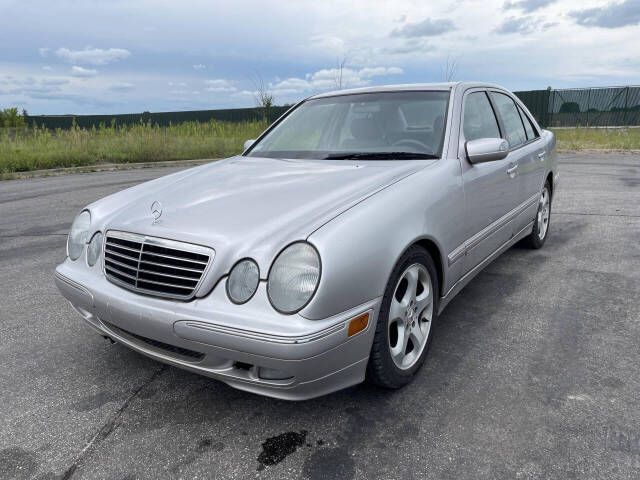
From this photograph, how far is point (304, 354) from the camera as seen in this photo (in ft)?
5.96

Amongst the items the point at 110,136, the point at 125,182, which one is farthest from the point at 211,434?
the point at 110,136

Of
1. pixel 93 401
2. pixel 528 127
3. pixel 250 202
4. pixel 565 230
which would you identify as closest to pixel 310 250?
pixel 250 202

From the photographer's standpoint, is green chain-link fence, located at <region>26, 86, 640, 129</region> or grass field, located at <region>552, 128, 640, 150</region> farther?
green chain-link fence, located at <region>26, 86, 640, 129</region>

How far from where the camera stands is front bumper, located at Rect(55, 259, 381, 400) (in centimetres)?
→ 182

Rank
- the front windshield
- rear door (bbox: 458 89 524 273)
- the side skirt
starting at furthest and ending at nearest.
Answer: the front windshield
rear door (bbox: 458 89 524 273)
the side skirt

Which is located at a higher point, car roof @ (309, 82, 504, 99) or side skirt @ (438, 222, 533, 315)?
car roof @ (309, 82, 504, 99)

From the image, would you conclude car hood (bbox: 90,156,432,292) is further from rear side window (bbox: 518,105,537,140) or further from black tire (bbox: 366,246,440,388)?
rear side window (bbox: 518,105,537,140)

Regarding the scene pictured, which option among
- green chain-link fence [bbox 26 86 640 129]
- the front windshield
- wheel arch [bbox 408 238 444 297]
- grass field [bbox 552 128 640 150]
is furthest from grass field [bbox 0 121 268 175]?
wheel arch [bbox 408 238 444 297]

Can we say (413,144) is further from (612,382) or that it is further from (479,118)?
(612,382)

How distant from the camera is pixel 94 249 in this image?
251 cm

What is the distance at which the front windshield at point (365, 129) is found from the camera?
119 inches

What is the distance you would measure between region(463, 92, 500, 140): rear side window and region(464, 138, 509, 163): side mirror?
222 millimetres

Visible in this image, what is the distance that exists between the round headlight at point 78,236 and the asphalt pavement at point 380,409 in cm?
64

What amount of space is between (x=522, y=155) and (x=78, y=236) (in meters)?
3.19
